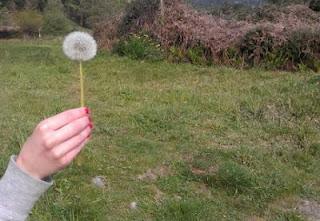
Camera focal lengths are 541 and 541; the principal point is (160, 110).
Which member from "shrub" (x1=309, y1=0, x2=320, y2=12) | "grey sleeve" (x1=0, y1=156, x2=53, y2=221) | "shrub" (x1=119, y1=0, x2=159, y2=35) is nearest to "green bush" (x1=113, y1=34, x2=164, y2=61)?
"shrub" (x1=119, y1=0, x2=159, y2=35)

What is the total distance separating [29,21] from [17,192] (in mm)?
17126

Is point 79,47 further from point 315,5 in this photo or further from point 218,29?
point 315,5

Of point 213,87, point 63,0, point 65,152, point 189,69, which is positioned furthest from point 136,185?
point 63,0

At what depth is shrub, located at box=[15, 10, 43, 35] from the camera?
682 inches

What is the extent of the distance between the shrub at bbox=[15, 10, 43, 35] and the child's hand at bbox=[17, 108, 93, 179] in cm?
1668

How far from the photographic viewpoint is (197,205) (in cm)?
332

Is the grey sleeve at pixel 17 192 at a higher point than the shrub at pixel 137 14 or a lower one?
higher

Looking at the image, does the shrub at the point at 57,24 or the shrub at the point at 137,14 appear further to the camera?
the shrub at the point at 57,24

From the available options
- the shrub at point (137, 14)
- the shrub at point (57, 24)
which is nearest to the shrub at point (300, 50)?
the shrub at point (137, 14)

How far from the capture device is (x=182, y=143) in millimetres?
4539

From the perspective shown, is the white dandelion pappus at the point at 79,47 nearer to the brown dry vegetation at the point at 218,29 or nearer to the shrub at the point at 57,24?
the brown dry vegetation at the point at 218,29

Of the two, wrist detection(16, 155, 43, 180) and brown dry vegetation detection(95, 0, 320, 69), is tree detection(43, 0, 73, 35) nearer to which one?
brown dry vegetation detection(95, 0, 320, 69)

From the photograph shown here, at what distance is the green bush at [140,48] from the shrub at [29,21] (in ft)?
27.2

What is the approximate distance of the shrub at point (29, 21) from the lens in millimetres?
17312
